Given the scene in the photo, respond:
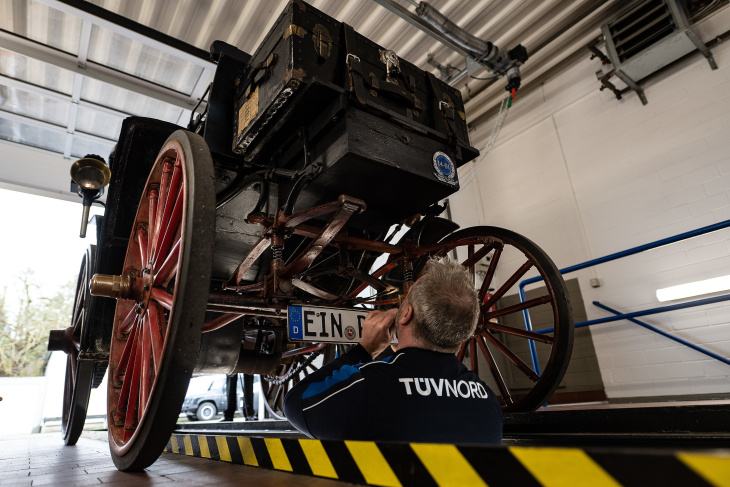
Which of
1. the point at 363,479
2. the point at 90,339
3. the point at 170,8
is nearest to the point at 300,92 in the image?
the point at 363,479

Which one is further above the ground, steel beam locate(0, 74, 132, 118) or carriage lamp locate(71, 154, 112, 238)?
steel beam locate(0, 74, 132, 118)

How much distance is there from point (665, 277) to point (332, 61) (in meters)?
4.48

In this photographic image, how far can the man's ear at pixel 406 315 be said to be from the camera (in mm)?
1349

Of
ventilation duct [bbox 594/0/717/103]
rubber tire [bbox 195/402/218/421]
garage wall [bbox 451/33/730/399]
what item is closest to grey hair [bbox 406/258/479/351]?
garage wall [bbox 451/33/730/399]

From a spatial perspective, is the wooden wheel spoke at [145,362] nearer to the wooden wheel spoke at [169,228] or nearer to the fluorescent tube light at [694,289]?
the wooden wheel spoke at [169,228]

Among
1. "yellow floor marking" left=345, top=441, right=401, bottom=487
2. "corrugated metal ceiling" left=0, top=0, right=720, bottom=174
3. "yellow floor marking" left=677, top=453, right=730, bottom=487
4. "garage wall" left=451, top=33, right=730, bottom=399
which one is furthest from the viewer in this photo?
"corrugated metal ceiling" left=0, top=0, right=720, bottom=174

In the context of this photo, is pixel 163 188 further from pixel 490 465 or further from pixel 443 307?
pixel 490 465

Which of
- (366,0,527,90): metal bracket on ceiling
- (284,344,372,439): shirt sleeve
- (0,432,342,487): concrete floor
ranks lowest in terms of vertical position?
(0,432,342,487): concrete floor

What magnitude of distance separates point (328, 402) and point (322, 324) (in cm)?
74

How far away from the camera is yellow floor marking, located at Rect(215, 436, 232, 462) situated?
5.40 feet

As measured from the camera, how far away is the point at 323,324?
6.30ft

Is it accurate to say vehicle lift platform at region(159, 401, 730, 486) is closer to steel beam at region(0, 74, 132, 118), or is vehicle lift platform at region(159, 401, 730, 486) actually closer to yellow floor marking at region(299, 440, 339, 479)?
yellow floor marking at region(299, 440, 339, 479)

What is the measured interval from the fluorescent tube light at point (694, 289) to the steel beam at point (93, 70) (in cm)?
658

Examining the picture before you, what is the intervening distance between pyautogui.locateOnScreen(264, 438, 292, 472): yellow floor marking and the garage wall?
4.47 metres
